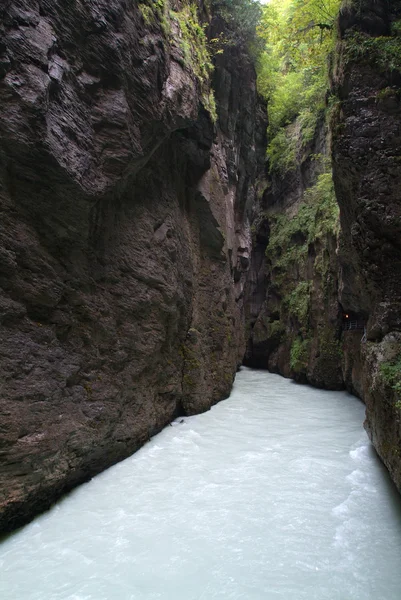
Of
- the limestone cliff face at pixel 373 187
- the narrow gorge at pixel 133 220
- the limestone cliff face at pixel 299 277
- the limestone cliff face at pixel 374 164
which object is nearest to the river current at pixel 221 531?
the narrow gorge at pixel 133 220

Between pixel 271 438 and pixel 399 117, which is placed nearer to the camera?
pixel 399 117

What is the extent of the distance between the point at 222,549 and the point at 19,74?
5.28 metres

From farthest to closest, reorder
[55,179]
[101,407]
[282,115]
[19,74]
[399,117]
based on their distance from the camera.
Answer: [282,115] < [399,117] < [101,407] < [55,179] < [19,74]

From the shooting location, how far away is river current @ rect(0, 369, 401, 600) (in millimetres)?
Result: 3469

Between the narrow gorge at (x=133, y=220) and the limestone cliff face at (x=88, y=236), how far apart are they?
0.08 feet

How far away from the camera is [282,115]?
68.8 ft

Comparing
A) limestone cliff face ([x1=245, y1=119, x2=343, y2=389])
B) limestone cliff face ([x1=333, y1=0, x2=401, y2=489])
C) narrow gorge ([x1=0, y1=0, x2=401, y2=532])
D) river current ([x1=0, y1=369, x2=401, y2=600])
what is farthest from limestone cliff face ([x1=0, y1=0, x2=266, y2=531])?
limestone cliff face ([x1=245, y1=119, x2=343, y2=389])

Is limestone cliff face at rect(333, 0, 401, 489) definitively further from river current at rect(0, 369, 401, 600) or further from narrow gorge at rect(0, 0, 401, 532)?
river current at rect(0, 369, 401, 600)

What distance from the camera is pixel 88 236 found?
5484mm

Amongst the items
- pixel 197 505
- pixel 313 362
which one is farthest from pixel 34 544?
pixel 313 362

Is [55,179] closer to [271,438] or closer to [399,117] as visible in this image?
[399,117]

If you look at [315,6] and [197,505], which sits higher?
[315,6]

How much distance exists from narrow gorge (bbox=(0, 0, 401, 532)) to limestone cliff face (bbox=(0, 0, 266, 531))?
0.02 meters

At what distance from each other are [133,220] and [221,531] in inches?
195
